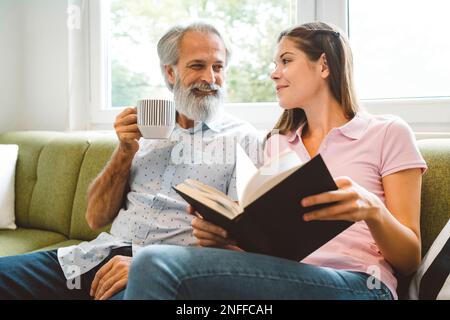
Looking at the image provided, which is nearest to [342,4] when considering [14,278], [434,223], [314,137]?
[314,137]

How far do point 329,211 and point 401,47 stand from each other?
1149 mm

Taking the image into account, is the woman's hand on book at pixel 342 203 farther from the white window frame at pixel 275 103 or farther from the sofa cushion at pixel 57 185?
the sofa cushion at pixel 57 185

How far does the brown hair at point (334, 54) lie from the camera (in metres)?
1.17

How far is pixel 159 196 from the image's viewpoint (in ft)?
4.15

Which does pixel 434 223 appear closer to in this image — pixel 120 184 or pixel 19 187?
pixel 120 184

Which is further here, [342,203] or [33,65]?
[33,65]

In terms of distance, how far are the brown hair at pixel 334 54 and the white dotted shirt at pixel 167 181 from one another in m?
0.30

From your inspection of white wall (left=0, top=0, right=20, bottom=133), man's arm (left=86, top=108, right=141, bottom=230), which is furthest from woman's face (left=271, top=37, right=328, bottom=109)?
white wall (left=0, top=0, right=20, bottom=133)

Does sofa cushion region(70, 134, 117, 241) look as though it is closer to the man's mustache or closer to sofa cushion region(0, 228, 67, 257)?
sofa cushion region(0, 228, 67, 257)

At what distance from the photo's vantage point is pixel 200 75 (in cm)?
139

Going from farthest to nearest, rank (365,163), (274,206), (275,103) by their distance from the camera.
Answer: (275,103) < (365,163) < (274,206)

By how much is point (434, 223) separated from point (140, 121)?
0.84 m

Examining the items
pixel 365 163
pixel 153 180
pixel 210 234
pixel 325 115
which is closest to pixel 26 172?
pixel 153 180

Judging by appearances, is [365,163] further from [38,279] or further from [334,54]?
[38,279]
